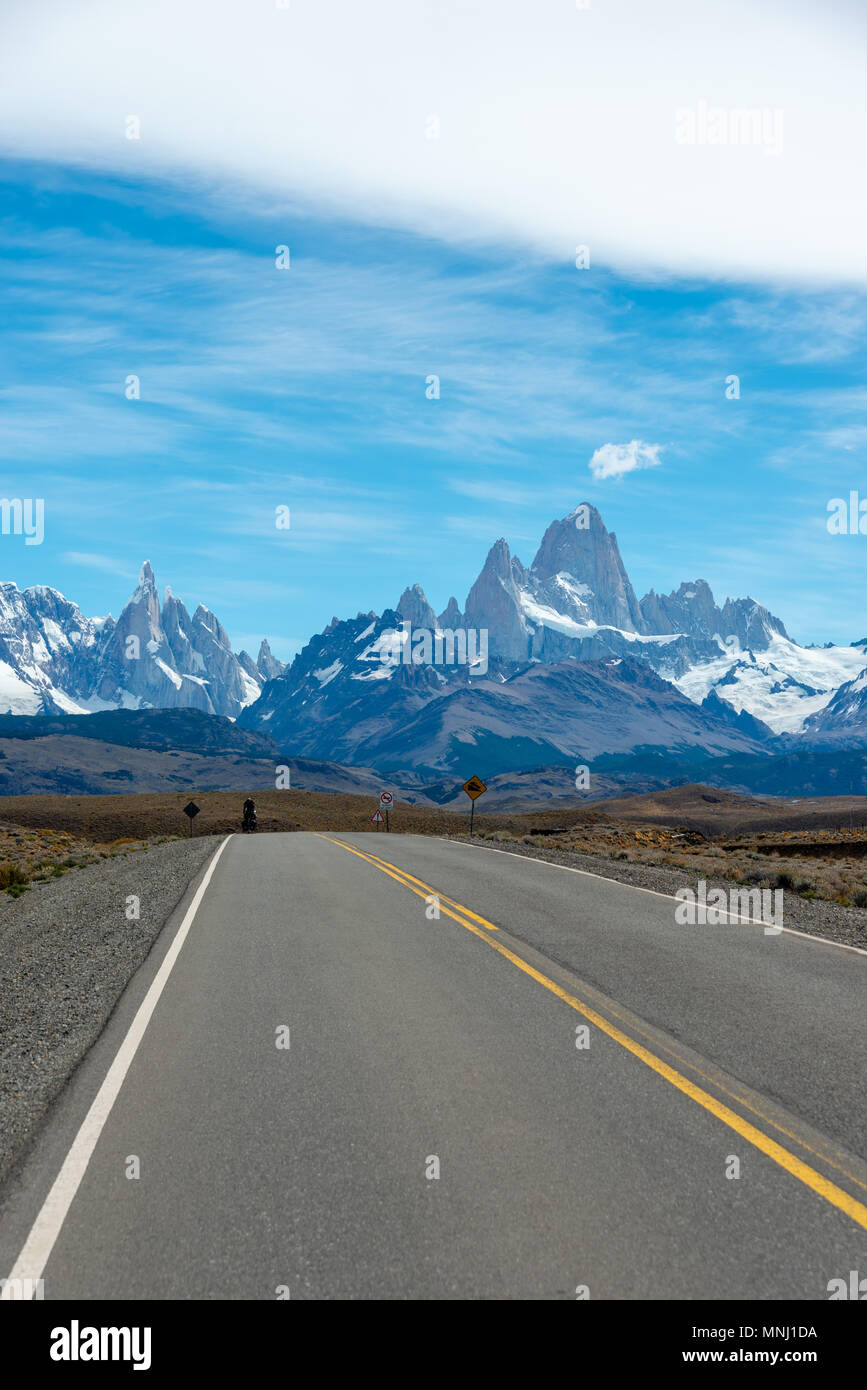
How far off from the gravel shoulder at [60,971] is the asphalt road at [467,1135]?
245 mm

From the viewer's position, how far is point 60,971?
440 inches

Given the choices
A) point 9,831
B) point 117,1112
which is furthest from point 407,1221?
point 9,831

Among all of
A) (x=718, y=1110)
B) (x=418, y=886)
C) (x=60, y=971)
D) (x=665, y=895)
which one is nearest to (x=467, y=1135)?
(x=718, y=1110)

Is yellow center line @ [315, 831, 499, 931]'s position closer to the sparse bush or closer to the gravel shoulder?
the gravel shoulder

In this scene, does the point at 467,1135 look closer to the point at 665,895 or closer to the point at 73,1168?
the point at 73,1168

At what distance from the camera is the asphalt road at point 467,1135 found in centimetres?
416

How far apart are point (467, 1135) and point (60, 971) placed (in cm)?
714

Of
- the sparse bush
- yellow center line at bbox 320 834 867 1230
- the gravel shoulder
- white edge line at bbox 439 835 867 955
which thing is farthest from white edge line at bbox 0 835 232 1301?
the sparse bush

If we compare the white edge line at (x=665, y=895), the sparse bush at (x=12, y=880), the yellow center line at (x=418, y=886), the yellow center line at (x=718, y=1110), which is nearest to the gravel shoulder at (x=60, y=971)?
the sparse bush at (x=12, y=880)

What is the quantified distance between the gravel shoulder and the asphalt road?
9.7 inches

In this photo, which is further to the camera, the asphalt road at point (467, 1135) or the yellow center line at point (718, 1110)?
the yellow center line at point (718, 1110)

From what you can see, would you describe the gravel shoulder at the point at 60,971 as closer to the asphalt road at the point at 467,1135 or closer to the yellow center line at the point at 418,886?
the asphalt road at the point at 467,1135

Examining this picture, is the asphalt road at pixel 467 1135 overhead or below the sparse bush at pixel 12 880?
overhead
